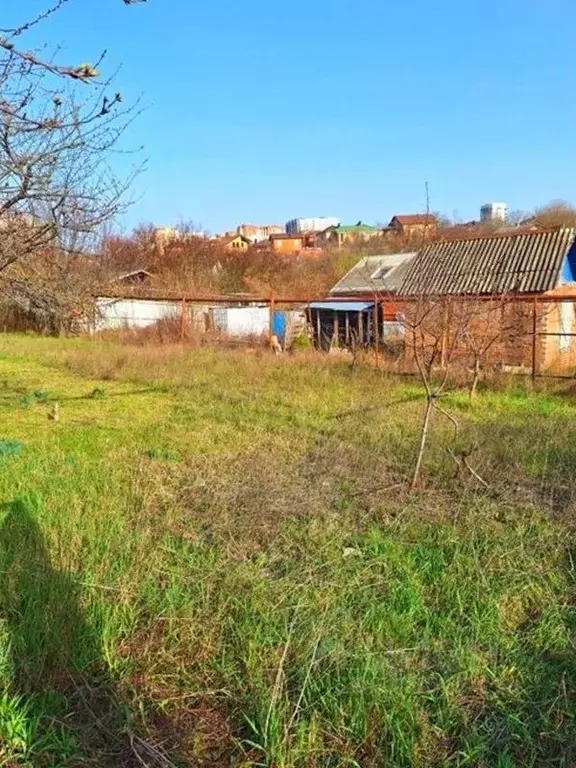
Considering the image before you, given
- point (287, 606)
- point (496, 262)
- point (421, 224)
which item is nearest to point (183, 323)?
point (421, 224)

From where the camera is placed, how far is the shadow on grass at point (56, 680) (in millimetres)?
2242

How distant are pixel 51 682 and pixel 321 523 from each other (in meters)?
2.11

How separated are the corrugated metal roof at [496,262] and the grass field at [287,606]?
12839mm

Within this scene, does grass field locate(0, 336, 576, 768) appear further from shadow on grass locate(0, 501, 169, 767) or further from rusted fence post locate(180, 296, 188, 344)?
rusted fence post locate(180, 296, 188, 344)

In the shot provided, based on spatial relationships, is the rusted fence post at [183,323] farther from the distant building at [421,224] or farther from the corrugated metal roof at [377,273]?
the corrugated metal roof at [377,273]

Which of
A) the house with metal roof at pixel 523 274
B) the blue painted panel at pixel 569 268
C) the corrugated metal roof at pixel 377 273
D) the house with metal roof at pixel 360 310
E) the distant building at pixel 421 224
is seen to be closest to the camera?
the distant building at pixel 421 224

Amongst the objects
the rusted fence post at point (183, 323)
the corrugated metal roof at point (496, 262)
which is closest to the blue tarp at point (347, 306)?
the corrugated metal roof at point (496, 262)

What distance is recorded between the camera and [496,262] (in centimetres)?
1970

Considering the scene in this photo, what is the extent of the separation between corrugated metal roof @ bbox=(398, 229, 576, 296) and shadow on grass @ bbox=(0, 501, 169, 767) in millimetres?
15287

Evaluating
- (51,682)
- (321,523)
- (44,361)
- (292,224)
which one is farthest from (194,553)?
(292,224)

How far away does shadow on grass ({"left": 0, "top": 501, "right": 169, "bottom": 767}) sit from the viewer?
2242 mm

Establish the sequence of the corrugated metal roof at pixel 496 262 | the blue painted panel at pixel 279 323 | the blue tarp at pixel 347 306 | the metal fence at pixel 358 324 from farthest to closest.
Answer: the blue painted panel at pixel 279 323, the blue tarp at pixel 347 306, the corrugated metal roof at pixel 496 262, the metal fence at pixel 358 324

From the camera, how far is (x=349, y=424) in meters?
7.83

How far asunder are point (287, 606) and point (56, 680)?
1.12 metres
